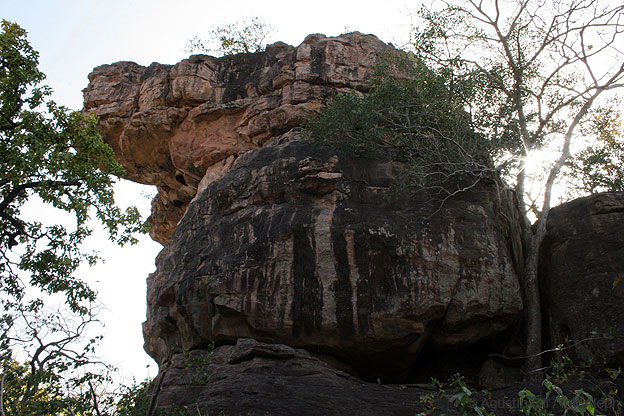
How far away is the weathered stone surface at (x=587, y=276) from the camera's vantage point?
1262 centimetres

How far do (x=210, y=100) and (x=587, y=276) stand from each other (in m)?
15.0

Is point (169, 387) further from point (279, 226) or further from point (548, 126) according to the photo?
point (548, 126)

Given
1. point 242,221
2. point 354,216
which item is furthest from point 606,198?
point 242,221

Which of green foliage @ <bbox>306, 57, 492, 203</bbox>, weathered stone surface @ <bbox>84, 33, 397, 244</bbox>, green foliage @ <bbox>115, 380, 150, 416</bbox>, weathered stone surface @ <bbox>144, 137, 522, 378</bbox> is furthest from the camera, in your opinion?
weathered stone surface @ <bbox>84, 33, 397, 244</bbox>

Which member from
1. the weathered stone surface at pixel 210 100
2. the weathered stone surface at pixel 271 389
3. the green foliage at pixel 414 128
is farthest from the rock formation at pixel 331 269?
the weathered stone surface at pixel 210 100

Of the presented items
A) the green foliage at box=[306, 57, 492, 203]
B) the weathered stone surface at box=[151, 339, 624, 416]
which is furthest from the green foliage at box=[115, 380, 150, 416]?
the green foliage at box=[306, 57, 492, 203]

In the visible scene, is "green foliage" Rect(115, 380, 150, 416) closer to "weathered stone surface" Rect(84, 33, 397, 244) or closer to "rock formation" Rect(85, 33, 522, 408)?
"rock formation" Rect(85, 33, 522, 408)

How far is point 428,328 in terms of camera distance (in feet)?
45.1

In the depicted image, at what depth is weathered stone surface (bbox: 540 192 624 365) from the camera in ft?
41.4

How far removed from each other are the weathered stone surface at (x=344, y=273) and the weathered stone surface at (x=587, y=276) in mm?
1155

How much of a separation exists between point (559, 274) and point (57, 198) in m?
12.5

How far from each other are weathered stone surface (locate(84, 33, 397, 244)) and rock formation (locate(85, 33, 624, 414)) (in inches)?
142

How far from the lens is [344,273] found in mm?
13945

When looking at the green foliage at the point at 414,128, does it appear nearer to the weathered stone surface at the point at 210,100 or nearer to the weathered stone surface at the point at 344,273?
the weathered stone surface at the point at 344,273
